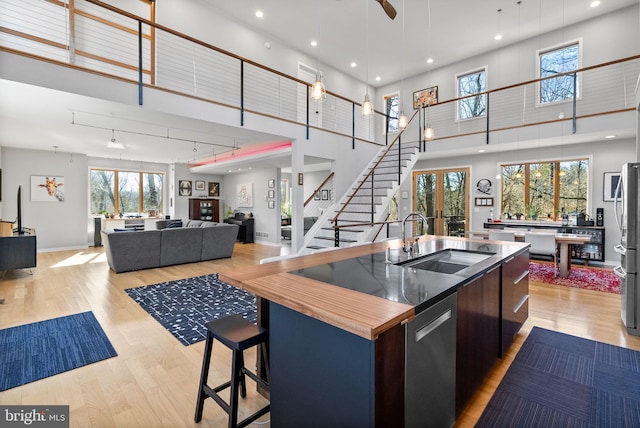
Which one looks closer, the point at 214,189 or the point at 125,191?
the point at 125,191

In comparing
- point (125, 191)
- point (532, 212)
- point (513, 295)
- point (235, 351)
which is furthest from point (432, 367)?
point (125, 191)

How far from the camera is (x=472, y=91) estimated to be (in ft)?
28.4

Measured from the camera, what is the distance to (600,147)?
6598mm

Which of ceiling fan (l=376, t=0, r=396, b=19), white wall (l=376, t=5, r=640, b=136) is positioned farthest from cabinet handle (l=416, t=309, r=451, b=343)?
white wall (l=376, t=5, r=640, b=136)

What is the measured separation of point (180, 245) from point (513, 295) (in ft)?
20.1

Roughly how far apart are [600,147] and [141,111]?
355 inches

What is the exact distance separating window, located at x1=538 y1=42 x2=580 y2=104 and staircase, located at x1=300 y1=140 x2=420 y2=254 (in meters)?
3.20

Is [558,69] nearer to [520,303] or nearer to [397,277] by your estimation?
[520,303]

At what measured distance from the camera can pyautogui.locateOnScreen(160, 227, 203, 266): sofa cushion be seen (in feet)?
20.8

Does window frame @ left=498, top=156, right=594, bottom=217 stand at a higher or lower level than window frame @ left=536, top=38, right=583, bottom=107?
lower

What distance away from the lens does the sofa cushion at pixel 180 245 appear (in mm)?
6328

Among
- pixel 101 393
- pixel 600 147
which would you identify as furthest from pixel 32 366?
pixel 600 147

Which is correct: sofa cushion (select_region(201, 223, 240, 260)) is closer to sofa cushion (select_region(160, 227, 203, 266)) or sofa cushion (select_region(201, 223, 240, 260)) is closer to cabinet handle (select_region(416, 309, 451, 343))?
sofa cushion (select_region(160, 227, 203, 266))

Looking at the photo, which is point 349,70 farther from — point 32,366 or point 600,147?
point 32,366
